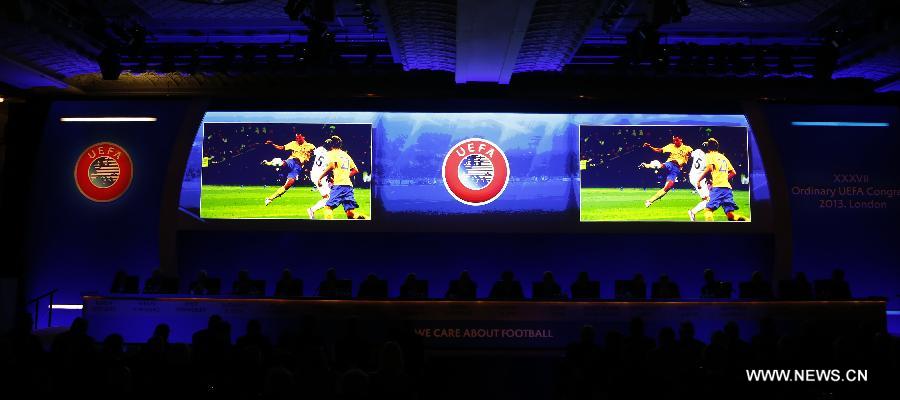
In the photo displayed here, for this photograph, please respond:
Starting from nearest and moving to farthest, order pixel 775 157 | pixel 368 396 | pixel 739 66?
pixel 368 396
pixel 739 66
pixel 775 157

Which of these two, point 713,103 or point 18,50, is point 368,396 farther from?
point 713,103

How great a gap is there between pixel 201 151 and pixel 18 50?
113 inches

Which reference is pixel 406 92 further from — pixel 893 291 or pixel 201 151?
pixel 893 291

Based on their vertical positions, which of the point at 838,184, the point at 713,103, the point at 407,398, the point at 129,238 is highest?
the point at 713,103

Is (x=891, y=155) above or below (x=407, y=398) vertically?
above

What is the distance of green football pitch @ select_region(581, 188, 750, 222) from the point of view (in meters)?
10.2

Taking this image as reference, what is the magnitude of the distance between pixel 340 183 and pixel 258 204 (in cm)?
135

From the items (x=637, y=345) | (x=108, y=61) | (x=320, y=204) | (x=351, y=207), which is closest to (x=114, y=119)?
(x=108, y=61)

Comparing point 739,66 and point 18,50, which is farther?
point 739,66

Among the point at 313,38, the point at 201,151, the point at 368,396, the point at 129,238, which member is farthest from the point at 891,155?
the point at 129,238

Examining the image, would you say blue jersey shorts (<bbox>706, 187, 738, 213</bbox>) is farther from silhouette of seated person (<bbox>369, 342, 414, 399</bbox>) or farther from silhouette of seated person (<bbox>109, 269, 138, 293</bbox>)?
silhouette of seated person (<bbox>109, 269, 138, 293</bbox>)

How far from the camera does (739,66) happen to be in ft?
29.4

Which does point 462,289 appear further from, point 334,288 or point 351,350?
point 351,350

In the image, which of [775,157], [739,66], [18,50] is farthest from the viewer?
[775,157]
